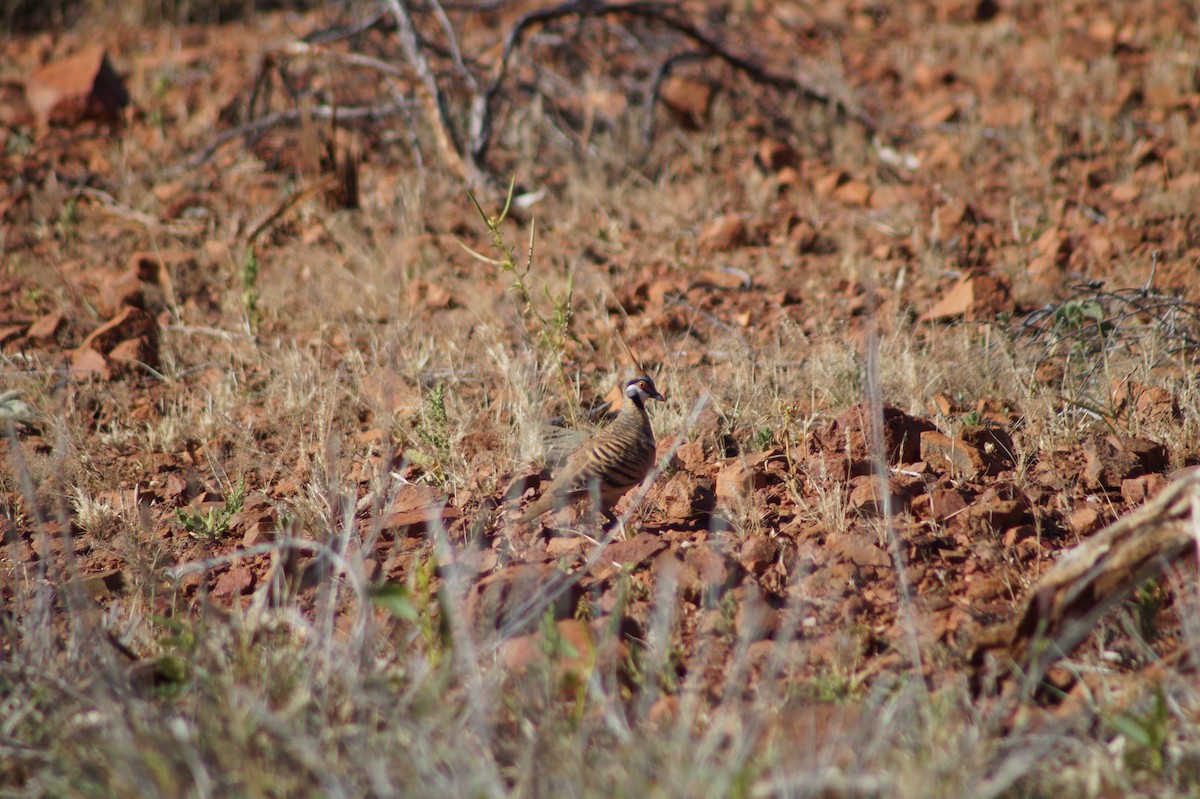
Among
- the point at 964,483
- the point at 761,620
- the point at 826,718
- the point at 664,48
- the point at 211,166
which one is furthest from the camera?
the point at 664,48

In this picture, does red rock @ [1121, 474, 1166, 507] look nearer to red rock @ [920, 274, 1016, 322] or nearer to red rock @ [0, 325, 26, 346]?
red rock @ [920, 274, 1016, 322]

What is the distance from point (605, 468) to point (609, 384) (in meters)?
1.32

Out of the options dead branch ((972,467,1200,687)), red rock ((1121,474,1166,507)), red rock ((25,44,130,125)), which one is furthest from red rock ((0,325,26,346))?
red rock ((1121,474,1166,507))

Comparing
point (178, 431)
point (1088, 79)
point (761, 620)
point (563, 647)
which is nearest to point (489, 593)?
point (563, 647)

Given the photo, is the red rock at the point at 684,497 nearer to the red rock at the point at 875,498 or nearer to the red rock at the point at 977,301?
the red rock at the point at 875,498

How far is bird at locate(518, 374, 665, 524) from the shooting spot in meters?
3.78

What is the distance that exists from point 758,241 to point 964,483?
3.09 metres

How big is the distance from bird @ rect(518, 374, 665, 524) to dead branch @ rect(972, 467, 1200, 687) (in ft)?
5.25

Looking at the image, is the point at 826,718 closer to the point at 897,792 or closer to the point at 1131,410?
the point at 897,792

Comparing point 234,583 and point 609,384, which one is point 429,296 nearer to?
point 609,384

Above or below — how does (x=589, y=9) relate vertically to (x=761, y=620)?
above

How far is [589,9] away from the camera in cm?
788

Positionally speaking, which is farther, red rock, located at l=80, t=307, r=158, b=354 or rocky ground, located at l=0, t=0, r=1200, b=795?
red rock, located at l=80, t=307, r=158, b=354

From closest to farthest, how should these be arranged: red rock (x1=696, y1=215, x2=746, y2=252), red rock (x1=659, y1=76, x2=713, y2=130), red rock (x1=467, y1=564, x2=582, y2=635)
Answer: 1. red rock (x1=467, y1=564, x2=582, y2=635)
2. red rock (x1=696, y1=215, x2=746, y2=252)
3. red rock (x1=659, y1=76, x2=713, y2=130)
